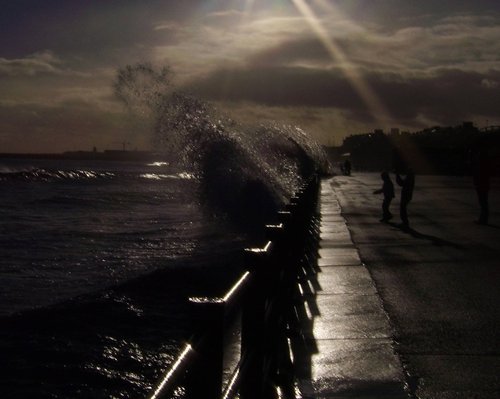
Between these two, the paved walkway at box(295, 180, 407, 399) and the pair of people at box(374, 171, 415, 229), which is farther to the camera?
the pair of people at box(374, 171, 415, 229)

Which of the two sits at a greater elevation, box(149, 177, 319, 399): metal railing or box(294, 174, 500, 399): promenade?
box(149, 177, 319, 399): metal railing

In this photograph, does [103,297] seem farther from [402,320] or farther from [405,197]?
[405,197]

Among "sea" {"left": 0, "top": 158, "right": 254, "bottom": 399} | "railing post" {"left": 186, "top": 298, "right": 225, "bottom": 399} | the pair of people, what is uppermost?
"railing post" {"left": 186, "top": 298, "right": 225, "bottom": 399}

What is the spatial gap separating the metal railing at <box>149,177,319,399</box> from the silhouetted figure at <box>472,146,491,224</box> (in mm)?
11402

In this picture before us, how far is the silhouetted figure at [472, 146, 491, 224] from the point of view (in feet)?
64.7

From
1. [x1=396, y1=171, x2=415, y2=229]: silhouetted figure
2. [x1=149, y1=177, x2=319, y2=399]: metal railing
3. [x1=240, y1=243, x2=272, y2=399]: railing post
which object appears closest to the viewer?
[x1=149, y1=177, x2=319, y2=399]: metal railing

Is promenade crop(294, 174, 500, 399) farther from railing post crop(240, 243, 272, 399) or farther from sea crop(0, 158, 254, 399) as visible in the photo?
sea crop(0, 158, 254, 399)

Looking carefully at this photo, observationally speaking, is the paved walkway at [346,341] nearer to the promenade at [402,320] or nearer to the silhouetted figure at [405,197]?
the promenade at [402,320]

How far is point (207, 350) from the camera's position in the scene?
2939 millimetres

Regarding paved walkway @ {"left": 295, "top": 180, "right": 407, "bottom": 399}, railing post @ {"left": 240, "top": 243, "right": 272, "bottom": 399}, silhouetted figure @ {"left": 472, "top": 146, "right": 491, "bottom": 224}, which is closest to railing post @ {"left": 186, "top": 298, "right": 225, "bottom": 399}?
railing post @ {"left": 240, "top": 243, "right": 272, "bottom": 399}

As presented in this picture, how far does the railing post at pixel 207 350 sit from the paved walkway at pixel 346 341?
112 inches

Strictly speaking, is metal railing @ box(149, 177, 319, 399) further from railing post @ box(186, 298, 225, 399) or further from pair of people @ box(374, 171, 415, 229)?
pair of people @ box(374, 171, 415, 229)

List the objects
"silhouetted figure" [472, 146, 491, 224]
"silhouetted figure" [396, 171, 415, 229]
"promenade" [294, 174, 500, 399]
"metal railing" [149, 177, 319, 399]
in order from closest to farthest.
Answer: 1. "metal railing" [149, 177, 319, 399]
2. "promenade" [294, 174, 500, 399]
3. "silhouetted figure" [396, 171, 415, 229]
4. "silhouetted figure" [472, 146, 491, 224]

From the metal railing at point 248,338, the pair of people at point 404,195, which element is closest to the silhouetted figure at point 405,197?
the pair of people at point 404,195
